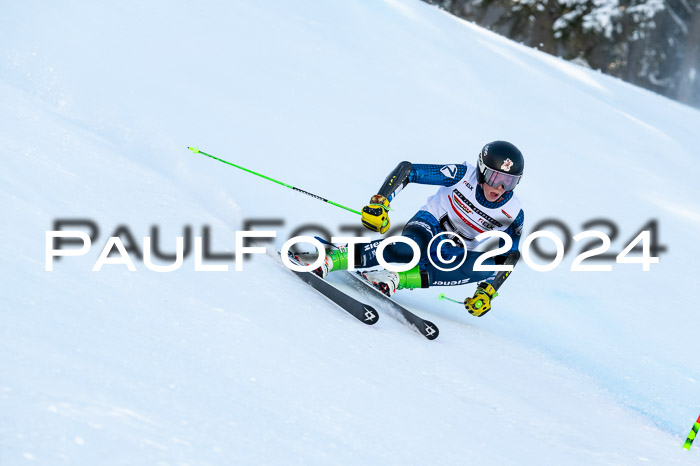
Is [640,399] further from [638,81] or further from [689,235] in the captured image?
[638,81]

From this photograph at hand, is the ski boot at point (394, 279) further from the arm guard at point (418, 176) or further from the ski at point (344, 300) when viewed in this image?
the ski at point (344, 300)

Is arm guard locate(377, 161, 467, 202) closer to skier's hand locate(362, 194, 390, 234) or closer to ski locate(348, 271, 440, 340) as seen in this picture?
skier's hand locate(362, 194, 390, 234)

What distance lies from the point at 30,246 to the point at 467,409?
165 centimetres

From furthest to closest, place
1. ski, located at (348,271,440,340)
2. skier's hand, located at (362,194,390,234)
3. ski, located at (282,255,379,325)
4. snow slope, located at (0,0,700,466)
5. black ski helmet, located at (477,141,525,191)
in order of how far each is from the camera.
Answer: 1. black ski helmet, located at (477,141,525,191)
2. skier's hand, located at (362,194,390,234)
3. ski, located at (348,271,440,340)
4. ski, located at (282,255,379,325)
5. snow slope, located at (0,0,700,466)

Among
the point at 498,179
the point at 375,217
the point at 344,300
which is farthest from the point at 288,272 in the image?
the point at 498,179

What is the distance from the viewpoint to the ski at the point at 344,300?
367 cm

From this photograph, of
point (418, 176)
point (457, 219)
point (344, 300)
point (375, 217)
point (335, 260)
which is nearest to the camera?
point (344, 300)

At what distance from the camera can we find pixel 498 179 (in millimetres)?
4441

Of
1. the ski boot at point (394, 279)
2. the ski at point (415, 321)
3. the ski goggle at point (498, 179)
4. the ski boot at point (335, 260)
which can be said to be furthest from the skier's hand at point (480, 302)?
the ski boot at point (335, 260)

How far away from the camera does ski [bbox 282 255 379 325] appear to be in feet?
12.0

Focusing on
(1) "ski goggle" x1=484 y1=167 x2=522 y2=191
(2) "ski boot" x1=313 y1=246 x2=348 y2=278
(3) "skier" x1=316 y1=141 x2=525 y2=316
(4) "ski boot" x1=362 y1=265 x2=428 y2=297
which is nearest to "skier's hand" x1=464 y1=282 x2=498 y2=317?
(3) "skier" x1=316 y1=141 x2=525 y2=316

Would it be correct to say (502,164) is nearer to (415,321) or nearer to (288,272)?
(415,321)

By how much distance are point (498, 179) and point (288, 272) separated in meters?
1.30

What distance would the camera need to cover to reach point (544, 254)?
6.43m
